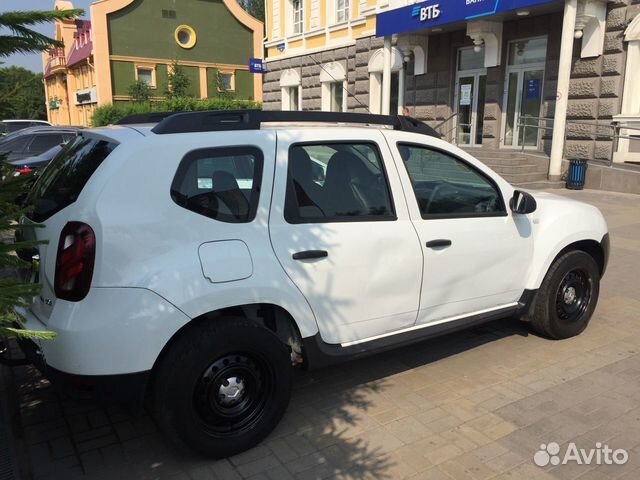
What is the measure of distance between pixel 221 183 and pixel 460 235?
65.7 inches

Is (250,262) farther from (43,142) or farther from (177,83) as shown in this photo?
(177,83)

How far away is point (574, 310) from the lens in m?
4.72

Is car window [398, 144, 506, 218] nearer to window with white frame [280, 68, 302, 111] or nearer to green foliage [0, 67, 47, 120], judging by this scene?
green foliage [0, 67, 47, 120]

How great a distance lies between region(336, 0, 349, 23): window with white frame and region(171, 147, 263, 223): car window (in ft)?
70.6

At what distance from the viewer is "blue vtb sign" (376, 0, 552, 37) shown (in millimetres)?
14773

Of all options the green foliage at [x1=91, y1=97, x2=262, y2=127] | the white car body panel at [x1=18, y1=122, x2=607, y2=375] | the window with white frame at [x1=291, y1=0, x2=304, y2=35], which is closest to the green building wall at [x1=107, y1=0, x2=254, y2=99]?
the green foliage at [x1=91, y1=97, x2=262, y2=127]

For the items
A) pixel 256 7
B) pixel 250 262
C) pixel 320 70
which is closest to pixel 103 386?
pixel 250 262

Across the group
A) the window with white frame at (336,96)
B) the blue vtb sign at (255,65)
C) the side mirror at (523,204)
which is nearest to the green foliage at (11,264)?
the side mirror at (523,204)

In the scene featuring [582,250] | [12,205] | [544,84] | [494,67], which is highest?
[494,67]

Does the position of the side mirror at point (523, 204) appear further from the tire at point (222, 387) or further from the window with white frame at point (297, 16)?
the window with white frame at point (297, 16)

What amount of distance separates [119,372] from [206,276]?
0.60 m

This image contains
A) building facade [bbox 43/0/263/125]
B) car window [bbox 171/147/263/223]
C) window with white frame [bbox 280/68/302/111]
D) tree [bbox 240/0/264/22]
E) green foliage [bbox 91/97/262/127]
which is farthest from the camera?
tree [bbox 240/0/264/22]

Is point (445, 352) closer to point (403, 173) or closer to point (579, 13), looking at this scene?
point (403, 173)

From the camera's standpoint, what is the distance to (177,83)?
3822cm
